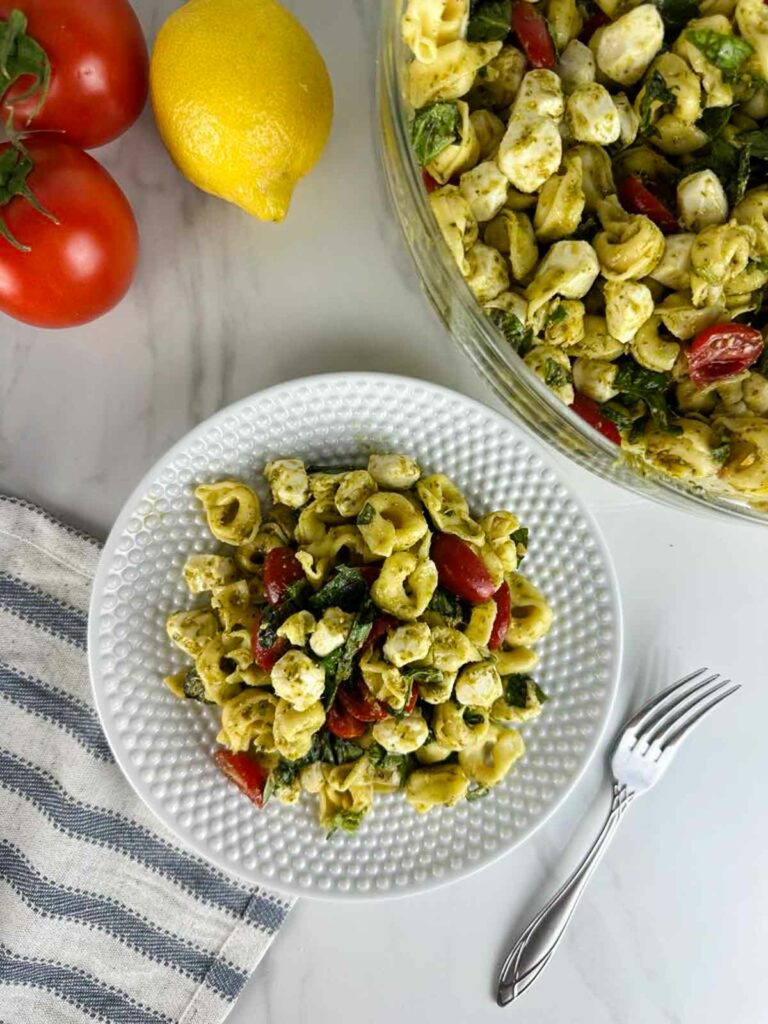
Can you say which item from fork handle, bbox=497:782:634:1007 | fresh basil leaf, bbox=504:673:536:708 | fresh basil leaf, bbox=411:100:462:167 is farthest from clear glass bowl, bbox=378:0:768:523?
fork handle, bbox=497:782:634:1007

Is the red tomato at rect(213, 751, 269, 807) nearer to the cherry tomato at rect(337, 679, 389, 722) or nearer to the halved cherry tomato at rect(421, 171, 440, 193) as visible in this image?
the cherry tomato at rect(337, 679, 389, 722)

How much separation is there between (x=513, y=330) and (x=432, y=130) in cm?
18

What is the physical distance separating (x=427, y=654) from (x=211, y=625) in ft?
0.73

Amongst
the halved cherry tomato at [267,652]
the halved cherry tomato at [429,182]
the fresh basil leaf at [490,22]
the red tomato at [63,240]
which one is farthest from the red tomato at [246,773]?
the fresh basil leaf at [490,22]

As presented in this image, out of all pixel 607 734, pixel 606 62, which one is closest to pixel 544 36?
pixel 606 62

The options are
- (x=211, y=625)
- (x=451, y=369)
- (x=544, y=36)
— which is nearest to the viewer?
(x=544, y=36)

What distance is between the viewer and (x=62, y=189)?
0.87m

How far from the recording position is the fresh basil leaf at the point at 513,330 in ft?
2.69

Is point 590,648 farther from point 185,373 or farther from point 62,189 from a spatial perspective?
point 62,189

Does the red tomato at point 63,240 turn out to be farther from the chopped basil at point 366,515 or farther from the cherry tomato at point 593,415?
the cherry tomato at point 593,415

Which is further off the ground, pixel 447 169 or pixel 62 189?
pixel 447 169

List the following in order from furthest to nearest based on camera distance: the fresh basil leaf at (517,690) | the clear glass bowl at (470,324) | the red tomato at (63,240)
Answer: the fresh basil leaf at (517,690) → the red tomato at (63,240) → the clear glass bowl at (470,324)

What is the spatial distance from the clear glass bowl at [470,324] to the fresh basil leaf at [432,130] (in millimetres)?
11

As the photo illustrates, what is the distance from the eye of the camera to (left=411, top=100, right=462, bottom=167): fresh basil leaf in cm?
77
